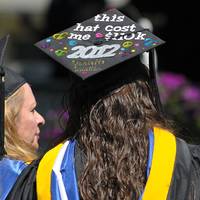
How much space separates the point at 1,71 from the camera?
4445mm

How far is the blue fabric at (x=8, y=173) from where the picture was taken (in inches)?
168

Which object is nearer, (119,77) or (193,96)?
(119,77)

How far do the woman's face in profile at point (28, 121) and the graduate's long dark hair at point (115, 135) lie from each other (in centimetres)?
48

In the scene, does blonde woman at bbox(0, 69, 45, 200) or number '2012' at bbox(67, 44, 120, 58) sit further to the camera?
blonde woman at bbox(0, 69, 45, 200)

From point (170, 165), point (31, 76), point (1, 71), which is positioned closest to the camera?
point (170, 165)

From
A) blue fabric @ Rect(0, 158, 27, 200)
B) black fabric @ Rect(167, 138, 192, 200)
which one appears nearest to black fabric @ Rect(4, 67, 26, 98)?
blue fabric @ Rect(0, 158, 27, 200)

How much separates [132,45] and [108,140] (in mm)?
473

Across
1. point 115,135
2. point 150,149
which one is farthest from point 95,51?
point 150,149

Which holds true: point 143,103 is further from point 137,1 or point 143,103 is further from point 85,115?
point 137,1

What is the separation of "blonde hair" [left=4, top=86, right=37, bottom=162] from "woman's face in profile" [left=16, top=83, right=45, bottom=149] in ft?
0.08

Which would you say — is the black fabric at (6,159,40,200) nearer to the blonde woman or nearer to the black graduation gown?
the black graduation gown

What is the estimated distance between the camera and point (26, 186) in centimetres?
416

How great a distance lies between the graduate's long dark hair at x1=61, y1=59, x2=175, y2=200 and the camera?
4.00 m

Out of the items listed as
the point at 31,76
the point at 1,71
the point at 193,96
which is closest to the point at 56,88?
the point at 31,76
